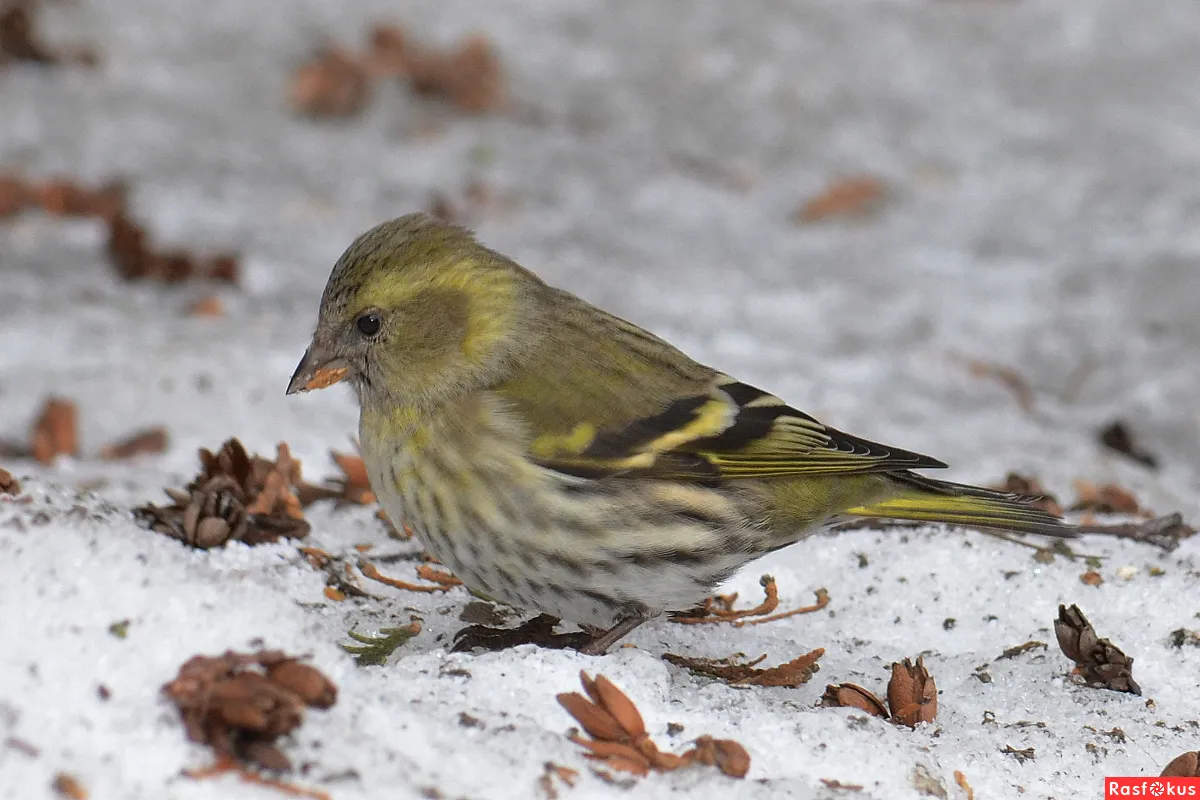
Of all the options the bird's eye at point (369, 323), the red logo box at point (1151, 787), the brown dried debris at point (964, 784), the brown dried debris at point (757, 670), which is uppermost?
the bird's eye at point (369, 323)

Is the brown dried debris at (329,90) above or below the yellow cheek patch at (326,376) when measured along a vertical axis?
above

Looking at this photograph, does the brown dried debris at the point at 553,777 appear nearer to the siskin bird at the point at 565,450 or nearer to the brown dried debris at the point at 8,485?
the siskin bird at the point at 565,450

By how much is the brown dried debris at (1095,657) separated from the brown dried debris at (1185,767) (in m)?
0.42

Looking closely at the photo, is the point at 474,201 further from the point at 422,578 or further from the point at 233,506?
the point at 233,506

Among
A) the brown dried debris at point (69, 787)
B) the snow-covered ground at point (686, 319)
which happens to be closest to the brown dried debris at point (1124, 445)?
the snow-covered ground at point (686, 319)

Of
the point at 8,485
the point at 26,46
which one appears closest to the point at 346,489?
the point at 8,485

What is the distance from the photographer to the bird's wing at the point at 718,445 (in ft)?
11.1

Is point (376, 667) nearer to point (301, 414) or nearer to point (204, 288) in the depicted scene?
point (301, 414)

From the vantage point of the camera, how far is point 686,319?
6.43m

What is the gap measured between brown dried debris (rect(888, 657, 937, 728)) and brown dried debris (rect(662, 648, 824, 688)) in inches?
7.5

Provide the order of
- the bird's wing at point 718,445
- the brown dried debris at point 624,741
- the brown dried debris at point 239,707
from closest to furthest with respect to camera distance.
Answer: the brown dried debris at point 239,707, the brown dried debris at point 624,741, the bird's wing at point 718,445

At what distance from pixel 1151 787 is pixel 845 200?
16.5 ft

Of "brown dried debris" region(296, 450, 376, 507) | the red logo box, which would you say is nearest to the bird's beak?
"brown dried debris" region(296, 450, 376, 507)

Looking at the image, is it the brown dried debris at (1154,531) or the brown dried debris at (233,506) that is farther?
the brown dried debris at (1154,531)
